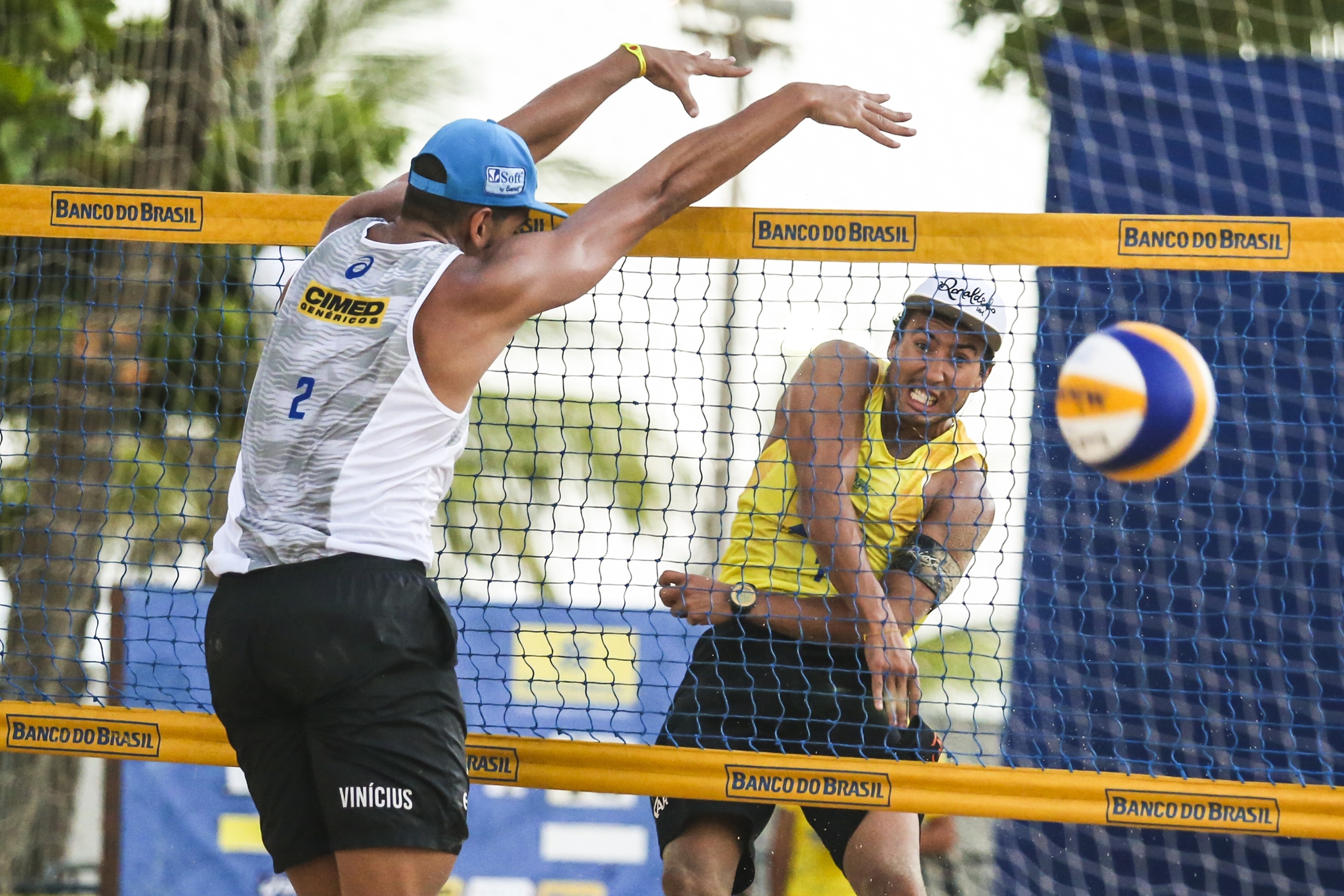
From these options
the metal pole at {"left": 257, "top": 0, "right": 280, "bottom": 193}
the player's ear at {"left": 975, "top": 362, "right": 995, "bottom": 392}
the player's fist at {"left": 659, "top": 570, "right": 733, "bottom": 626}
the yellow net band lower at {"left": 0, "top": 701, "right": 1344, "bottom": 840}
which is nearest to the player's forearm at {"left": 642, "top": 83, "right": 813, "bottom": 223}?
the player's ear at {"left": 975, "top": 362, "right": 995, "bottom": 392}

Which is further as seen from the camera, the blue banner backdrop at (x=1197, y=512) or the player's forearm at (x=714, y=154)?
the blue banner backdrop at (x=1197, y=512)

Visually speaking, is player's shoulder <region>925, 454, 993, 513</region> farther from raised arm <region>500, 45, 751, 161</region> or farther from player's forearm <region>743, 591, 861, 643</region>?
raised arm <region>500, 45, 751, 161</region>

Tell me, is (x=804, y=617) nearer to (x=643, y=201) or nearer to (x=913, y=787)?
(x=913, y=787)

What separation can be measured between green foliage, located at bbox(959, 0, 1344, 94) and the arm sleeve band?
7.70 m

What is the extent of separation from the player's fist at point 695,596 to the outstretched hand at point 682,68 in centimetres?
137

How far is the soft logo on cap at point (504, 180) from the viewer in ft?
10.9

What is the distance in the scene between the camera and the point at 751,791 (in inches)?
158

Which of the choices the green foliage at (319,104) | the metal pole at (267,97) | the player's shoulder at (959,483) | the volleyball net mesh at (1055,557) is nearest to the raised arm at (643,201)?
the player's shoulder at (959,483)

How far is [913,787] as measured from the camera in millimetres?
4035

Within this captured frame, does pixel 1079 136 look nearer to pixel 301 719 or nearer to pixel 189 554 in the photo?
pixel 301 719

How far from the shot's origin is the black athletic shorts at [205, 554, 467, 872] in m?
3.09

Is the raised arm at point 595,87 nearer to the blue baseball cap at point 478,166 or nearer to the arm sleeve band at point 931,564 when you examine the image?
the blue baseball cap at point 478,166

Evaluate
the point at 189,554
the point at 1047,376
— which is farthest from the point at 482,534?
the point at 1047,376

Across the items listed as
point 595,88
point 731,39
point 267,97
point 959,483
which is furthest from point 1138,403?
point 731,39
